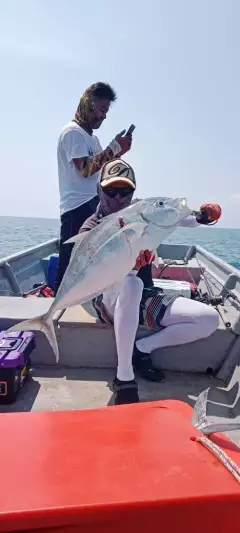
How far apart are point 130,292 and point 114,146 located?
4.18ft

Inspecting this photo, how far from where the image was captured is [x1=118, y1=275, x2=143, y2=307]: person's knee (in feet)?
8.21

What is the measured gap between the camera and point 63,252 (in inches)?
141

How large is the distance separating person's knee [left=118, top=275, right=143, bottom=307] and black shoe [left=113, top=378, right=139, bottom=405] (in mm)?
460

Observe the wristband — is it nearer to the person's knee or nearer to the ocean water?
the person's knee

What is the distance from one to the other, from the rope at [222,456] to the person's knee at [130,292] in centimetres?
117

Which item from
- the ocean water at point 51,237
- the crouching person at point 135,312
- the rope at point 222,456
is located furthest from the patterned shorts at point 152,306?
the ocean water at point 51,237

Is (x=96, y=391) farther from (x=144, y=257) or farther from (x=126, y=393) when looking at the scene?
(x=144, y=257)

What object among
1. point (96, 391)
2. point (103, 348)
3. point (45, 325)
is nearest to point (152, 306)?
point (103, 348)

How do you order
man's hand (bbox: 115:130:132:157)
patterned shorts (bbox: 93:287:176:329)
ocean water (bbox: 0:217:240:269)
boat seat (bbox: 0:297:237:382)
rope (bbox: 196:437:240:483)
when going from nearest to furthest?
rope (bbox: 196:437:240:483) → patterned shorts (bbox: 93:287:176:329) → boat seat (bbox: 0:297:237:382) → man's hand (bbox: 115:130:132:157) → ocean water (bbox: 0:217:240:269)

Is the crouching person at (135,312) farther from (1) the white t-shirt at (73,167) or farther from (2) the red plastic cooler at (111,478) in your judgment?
(2) the red plastic cooler at (111,478)

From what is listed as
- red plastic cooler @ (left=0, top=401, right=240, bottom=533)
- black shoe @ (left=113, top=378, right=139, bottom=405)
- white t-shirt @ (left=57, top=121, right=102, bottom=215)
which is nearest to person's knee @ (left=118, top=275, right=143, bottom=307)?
black shoe @ (left=113, top=378, right=139, bottom=405)

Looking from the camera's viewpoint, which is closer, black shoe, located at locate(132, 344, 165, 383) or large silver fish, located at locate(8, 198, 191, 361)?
large silver fish, located at locate(8, 198, 191, 361)

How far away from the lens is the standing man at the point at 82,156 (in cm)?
327

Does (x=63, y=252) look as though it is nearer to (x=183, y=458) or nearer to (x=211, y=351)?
(x=211, y=351)
